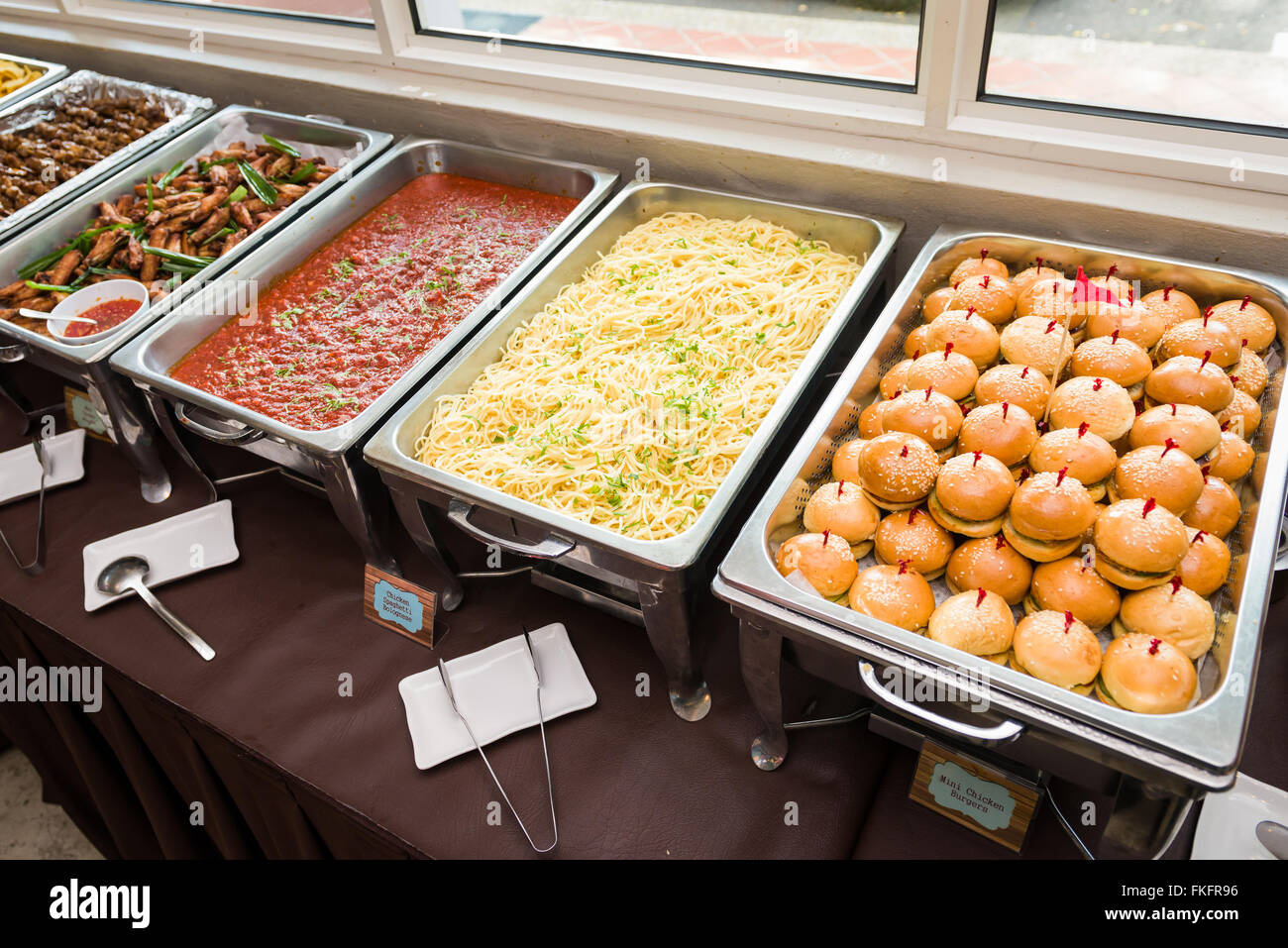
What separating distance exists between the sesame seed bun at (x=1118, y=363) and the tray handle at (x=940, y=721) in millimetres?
752

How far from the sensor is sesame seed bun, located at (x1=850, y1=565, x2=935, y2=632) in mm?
1354

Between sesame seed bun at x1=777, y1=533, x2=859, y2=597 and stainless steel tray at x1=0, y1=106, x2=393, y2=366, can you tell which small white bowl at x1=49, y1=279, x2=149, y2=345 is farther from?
sesame seed bun at x1=777, y1=533, x2=859, y2=597

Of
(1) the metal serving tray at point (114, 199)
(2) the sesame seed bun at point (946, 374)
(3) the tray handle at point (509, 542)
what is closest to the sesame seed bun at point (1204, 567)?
(2) the sesame seed bun at point (946, 374)

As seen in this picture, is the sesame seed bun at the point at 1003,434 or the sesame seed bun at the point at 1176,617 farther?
the sesame seed bun at the point at 1003,434

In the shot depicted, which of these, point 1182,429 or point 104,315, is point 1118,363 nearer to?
point 1182,429

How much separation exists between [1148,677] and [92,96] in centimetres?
409

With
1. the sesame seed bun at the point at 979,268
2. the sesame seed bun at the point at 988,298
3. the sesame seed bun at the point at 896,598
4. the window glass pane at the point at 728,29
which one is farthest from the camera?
the window glass pane at the point at 728,29

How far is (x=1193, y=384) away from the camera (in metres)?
1.52

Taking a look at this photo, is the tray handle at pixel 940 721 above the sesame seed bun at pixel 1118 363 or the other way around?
the other way around

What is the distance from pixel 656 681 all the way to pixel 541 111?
1.80 meters

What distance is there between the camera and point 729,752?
170cm

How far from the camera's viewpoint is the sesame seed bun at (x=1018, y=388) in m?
1.58

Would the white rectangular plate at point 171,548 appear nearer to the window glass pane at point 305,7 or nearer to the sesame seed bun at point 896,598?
the sesame seed bun at point 896,598

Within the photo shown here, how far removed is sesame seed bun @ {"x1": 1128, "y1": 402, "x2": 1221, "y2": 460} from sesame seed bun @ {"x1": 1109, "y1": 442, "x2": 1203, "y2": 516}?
4cm
